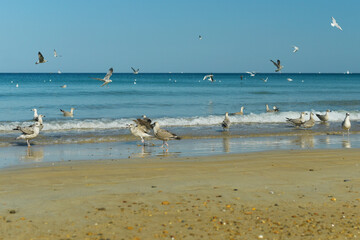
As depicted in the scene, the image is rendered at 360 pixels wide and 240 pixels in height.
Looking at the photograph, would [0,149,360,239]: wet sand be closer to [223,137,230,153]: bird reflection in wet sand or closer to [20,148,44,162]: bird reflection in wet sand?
[20,148,44,162]: bird reflection in wet sand

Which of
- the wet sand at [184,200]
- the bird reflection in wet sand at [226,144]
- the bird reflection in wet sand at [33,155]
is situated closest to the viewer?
the wet sand at [184,200]

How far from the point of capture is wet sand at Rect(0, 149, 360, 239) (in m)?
6.30

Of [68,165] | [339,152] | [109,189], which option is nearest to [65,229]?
[109,189]

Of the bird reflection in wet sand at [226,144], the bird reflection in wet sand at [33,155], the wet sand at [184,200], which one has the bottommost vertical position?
the bird reflection in wet sand at [226,144]

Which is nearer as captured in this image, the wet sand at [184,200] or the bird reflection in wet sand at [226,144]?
the wet sand at [184,200]

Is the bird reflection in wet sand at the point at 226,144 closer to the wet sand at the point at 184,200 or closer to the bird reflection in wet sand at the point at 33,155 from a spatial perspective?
the wet sand at the point at 184,200

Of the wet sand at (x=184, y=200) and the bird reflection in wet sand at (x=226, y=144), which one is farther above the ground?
the wet sand at (x=184, y=200)

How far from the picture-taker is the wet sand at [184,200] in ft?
20.7

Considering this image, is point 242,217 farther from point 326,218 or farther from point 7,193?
point 7,193

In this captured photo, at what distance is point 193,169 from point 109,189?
8.28 ft

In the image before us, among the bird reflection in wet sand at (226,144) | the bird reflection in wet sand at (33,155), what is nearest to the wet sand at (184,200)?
the bird reflection in wet sand at (33,155)

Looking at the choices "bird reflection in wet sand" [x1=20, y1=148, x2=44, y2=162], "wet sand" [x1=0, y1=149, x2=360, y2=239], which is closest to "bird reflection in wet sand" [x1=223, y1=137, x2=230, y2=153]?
"wet sand" [x1=0, y1=149, x2=360, y2=239]

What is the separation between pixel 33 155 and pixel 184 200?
765cm

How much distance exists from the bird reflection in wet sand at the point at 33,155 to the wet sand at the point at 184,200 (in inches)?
67.6
